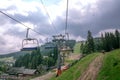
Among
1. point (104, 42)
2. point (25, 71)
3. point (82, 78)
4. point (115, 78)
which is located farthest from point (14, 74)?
point (115, 78)

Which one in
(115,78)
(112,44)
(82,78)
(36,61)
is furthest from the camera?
(36,61)

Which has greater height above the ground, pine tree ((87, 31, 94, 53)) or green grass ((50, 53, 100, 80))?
pine tree ((87, 31, 94, 53))

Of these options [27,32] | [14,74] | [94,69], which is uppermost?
[27,32]

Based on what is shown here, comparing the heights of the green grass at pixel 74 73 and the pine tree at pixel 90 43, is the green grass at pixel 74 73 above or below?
below

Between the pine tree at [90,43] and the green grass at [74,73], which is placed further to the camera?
the pine tree at [90,43]

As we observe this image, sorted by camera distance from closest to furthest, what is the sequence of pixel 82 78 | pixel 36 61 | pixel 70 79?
pixel 82 78
pixel 70 79
pixel 36 61

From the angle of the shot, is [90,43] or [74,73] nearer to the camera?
[74,73]

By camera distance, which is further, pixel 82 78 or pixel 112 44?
pixel 112 44

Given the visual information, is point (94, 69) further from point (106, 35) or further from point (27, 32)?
point (106, 35)

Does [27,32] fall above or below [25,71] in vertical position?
above

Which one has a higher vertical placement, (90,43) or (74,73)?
(90,43)

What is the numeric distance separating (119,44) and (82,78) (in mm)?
96192

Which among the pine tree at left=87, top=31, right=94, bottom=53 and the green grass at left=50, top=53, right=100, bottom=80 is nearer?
the green grass at left=50, top=53, right=100, bottom=80

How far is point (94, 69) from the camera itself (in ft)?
171
